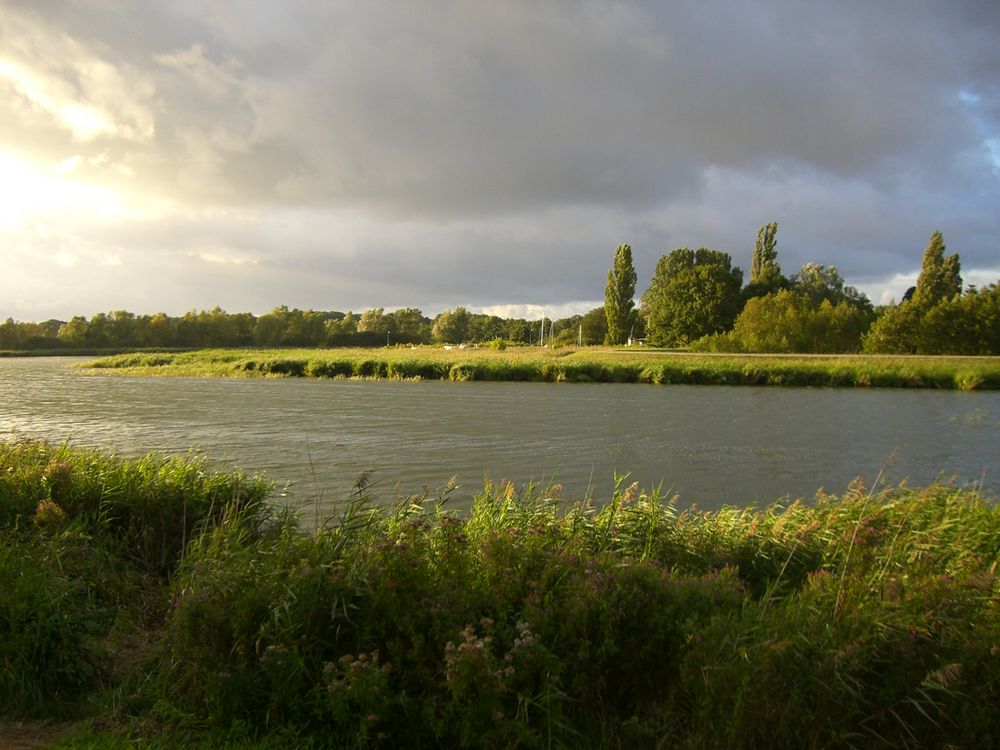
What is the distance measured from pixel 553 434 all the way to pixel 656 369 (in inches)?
976

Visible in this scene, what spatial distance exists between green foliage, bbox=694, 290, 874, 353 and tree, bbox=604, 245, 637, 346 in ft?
60.1

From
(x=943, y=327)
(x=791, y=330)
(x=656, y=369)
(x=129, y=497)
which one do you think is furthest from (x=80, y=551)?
(x=791, y=330)

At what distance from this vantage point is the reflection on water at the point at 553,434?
48.8ft

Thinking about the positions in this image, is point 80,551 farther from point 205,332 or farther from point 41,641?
point 205,332

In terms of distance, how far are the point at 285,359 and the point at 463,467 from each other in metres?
42.8

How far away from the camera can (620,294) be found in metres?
87.2

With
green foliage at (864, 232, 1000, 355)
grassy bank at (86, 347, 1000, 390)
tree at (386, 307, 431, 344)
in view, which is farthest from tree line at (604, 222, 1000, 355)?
tree at (386, 307, 431, 344)

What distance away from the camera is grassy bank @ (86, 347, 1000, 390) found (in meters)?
41.5

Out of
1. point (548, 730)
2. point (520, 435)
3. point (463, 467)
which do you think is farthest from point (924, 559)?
point (520, 435)

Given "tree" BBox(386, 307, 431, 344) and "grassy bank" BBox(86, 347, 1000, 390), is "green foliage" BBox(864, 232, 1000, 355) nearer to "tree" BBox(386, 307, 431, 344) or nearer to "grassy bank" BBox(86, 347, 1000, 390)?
"grassy bank" BBox(86, 347, 1000, 390)

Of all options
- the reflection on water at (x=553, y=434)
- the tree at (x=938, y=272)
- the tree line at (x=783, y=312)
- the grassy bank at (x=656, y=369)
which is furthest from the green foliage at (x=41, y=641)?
the tree at (x=938, y=272)

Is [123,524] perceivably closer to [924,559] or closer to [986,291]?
[924,559]

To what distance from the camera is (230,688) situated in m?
4.22

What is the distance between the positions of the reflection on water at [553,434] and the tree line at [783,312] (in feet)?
87.7
